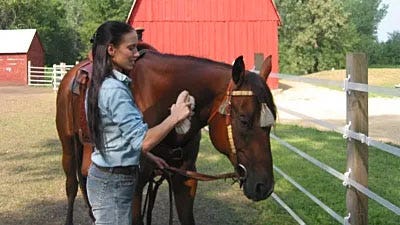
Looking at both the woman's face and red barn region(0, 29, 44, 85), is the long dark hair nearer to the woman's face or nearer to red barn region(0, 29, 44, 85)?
the woman's face

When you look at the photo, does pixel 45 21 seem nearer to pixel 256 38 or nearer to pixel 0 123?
pixel 256 38

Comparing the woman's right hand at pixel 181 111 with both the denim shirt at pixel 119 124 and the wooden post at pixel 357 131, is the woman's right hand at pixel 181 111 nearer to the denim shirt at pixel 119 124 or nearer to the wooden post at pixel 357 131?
the denim shirt at pixel 119 124

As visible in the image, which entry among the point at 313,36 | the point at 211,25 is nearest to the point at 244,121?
the point at 211,25

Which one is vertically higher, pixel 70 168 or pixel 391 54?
pixel 391 54

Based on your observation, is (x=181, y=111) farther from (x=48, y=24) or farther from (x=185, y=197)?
(x=48, y=24)

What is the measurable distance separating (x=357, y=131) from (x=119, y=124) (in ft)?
6.58

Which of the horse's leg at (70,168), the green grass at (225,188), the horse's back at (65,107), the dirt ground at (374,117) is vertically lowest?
the green grass at (225,188)

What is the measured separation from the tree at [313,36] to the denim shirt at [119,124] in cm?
6243

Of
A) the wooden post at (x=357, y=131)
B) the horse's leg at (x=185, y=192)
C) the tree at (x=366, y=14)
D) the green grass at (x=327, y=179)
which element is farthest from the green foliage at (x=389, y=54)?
the horse's leg at (x=185, y=192)

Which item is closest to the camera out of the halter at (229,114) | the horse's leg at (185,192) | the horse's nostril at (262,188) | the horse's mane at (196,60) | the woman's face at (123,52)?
the woman's face at (123,52)

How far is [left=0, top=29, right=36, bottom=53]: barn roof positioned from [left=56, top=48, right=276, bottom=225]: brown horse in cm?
4360

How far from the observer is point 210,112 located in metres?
3.63

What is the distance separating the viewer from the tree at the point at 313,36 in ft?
207

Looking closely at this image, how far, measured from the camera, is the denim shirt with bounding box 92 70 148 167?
8.73 ft
